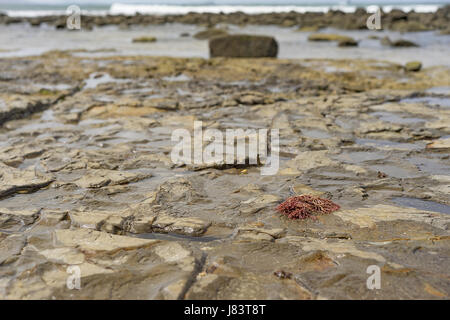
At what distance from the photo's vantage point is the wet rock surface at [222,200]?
9.04 ft

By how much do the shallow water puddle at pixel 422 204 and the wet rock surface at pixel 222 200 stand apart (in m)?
0.02

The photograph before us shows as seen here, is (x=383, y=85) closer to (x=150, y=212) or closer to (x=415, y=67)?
(x=415, y=67)

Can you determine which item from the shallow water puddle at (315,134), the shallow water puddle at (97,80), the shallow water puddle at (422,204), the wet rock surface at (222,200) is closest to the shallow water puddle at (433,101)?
the wet rock surface at (222,200)

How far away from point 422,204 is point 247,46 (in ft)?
36.2

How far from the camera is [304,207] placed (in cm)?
370

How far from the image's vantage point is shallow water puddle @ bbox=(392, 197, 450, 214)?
12.5 ft

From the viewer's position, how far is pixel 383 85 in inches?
381

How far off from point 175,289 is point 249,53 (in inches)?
485

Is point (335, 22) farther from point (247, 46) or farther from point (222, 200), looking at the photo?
point (222, 200)

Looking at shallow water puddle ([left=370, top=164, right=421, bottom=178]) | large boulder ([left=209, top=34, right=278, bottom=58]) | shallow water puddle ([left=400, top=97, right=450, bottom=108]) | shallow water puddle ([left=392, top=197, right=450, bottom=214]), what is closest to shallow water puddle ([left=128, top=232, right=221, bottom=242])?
shallow water puddle ([left=392, top=197, right=450, bottom=214])

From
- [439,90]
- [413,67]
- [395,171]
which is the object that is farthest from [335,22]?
[395,171]

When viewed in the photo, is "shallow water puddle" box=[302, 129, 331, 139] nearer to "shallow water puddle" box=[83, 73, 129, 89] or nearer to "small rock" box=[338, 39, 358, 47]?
"shallow water puddle" box=[83, 73, 129, 89]

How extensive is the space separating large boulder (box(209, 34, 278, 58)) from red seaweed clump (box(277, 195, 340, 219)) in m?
10.9
